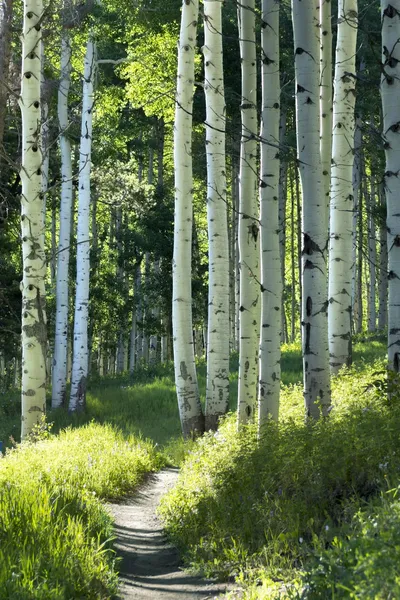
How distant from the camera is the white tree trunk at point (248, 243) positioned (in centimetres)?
1049

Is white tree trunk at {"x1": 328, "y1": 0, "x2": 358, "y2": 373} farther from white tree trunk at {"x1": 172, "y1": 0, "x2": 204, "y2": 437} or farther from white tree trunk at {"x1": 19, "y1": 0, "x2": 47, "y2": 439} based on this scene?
white tree trunk at {"x1": 19, "y1": 0, "x2": 47, "y2": 439}

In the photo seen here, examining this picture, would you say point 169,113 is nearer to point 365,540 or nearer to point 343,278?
point 343,278

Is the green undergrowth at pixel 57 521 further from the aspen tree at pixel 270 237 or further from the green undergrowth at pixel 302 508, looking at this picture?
the aspen tree at pixel 270 237

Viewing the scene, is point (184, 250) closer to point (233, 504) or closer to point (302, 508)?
point (233, 504)

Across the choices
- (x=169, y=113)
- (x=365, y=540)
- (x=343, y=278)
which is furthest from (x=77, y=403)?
(x=365, y=540)

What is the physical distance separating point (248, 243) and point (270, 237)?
1.95m

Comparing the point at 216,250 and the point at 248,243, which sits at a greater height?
the point at 216,250

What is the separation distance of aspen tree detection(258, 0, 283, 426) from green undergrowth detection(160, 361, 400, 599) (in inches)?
28.6

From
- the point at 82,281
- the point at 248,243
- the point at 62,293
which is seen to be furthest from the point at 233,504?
the point at 62,293

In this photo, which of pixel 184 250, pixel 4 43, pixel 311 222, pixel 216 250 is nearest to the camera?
pixel 311 222

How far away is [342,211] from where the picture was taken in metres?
12.5

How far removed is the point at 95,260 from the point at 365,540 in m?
29.8

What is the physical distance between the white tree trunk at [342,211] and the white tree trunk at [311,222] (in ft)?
13.7

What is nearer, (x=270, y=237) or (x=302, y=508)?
(x=302, y=508)
